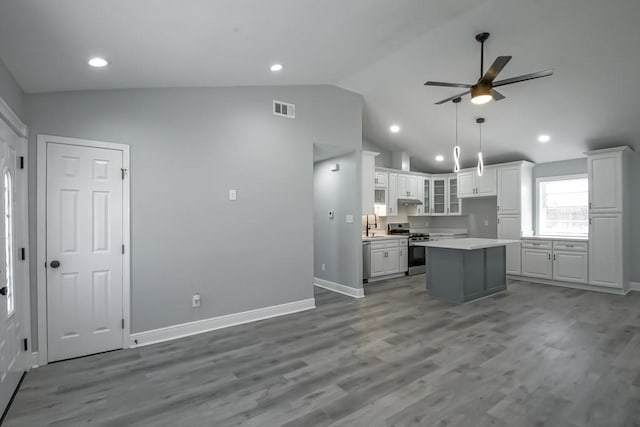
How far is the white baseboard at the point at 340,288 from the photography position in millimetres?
5441

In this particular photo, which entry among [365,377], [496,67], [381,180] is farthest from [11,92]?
[381,180]

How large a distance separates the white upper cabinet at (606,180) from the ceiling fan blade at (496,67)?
3.90 meters

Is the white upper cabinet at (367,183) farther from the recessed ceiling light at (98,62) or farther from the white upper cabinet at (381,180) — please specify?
the recessed ceiling light at (98,62)

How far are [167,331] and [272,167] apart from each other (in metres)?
2.37

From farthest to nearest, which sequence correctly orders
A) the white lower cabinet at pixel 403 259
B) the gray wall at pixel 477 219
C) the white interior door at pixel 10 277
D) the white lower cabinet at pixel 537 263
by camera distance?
the gray wall at pixel 477 219 → the white lower cabinet at pixel 403 259 → the white lower cabinet at pixel 537 263 → the white interior door at pixel 10 277

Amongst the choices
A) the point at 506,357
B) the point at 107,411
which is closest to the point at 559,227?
the point at 506,357

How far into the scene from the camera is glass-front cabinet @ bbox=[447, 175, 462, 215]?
806 cm

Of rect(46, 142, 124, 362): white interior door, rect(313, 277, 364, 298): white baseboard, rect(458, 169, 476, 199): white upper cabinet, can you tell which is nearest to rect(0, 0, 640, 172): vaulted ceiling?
rect(46, 142, 124, 362): white interior door

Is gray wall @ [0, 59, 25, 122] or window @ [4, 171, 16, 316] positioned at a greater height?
gray wall @ [0, 59, 25, 122]

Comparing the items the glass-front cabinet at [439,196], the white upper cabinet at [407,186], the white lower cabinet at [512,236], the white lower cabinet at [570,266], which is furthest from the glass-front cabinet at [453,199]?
the white lower cabinet at [570,266]

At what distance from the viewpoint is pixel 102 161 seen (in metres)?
3.32

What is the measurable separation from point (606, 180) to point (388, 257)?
4.02m

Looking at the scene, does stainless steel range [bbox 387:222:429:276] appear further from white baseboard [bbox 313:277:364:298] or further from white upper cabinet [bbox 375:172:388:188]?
white baseboard [bbox 313:277:364:298]

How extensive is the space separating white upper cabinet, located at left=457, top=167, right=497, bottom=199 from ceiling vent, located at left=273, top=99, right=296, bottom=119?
483cm
